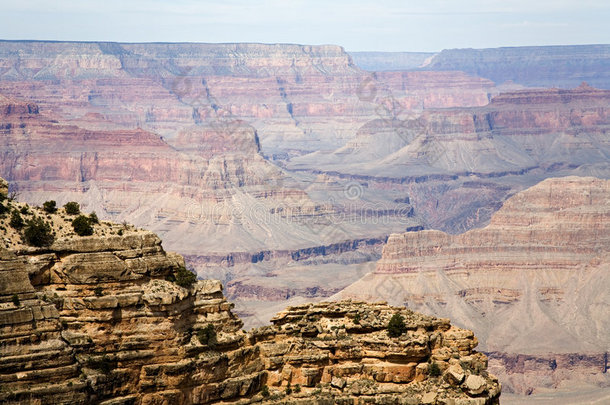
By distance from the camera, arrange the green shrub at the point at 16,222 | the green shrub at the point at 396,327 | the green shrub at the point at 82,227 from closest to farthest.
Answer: the green shrub at the point at 16,222 < the green shrub at the point at 82,227 < the green shrub at the point at 396,327

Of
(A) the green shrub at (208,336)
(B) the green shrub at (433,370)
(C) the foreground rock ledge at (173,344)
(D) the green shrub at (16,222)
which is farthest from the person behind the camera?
(B) the green shrub at (433,370)

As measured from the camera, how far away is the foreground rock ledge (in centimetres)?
3969

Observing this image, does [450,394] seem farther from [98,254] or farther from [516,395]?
[516,395]

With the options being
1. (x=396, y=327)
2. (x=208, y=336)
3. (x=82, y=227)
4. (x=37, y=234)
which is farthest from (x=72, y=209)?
(x=396, y=327)

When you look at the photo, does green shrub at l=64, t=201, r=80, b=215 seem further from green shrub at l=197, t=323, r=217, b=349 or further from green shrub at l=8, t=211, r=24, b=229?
green shrub at l=197, t=323, r=217, b=349

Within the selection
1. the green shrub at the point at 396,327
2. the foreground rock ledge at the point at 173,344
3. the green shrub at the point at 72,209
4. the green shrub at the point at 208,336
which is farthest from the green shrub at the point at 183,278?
the green shrub at the point at 396,327

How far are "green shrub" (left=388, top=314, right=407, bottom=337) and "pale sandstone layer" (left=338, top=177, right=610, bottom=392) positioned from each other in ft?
341

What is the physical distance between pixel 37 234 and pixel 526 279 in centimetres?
14218

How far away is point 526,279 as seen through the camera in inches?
7023

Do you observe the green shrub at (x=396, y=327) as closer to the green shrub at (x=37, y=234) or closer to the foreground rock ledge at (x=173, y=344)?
the foreground rock ledge at (x=173, y=344)

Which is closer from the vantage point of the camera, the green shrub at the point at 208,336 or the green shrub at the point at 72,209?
the green shrub at the point at 208,336

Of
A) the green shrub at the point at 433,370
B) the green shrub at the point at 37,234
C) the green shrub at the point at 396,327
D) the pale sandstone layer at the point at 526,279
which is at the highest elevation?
the green shrub at the point at 37,234

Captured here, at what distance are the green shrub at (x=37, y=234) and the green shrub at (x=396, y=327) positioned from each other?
12.6 meters

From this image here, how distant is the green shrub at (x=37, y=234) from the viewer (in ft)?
137
